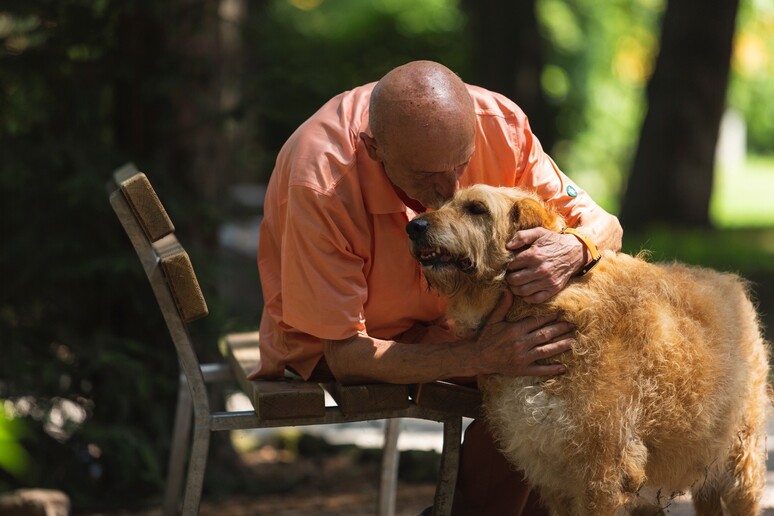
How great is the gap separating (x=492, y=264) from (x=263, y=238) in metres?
1.09

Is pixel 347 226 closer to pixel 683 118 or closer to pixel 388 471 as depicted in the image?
pixel 388 471

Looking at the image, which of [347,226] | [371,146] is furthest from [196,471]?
[371,146]

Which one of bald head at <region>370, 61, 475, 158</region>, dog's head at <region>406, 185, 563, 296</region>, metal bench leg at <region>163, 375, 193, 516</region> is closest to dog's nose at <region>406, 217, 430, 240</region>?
dog's head at <region>406, 185, 563, 296</region>

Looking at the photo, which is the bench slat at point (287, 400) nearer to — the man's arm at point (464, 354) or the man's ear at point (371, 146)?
the man's arm at point (464, 354)

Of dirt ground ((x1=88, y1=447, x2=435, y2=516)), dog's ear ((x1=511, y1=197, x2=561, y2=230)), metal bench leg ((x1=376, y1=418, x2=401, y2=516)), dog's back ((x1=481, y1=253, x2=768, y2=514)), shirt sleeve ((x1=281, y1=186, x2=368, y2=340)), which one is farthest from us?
dirt ground ((x1=88, y1=447, x2=435, y2=516))

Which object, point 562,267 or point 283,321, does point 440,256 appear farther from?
point 283,321

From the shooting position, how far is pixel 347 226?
11.6 ft

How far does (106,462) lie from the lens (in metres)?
5.75

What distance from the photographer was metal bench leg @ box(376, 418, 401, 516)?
465 cm

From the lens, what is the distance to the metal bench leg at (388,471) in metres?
4.65

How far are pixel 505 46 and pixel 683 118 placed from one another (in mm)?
2621

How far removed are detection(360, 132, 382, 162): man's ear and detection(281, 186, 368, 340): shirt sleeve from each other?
0.68ft

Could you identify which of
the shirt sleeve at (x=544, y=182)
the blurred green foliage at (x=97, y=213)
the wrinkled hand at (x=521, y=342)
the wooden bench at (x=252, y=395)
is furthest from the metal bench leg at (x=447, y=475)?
the blurred green foliage at (x=97, y=213)

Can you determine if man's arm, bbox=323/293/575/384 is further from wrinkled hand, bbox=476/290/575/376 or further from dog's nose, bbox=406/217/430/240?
dog's nose, bbox=406/217/430/240
